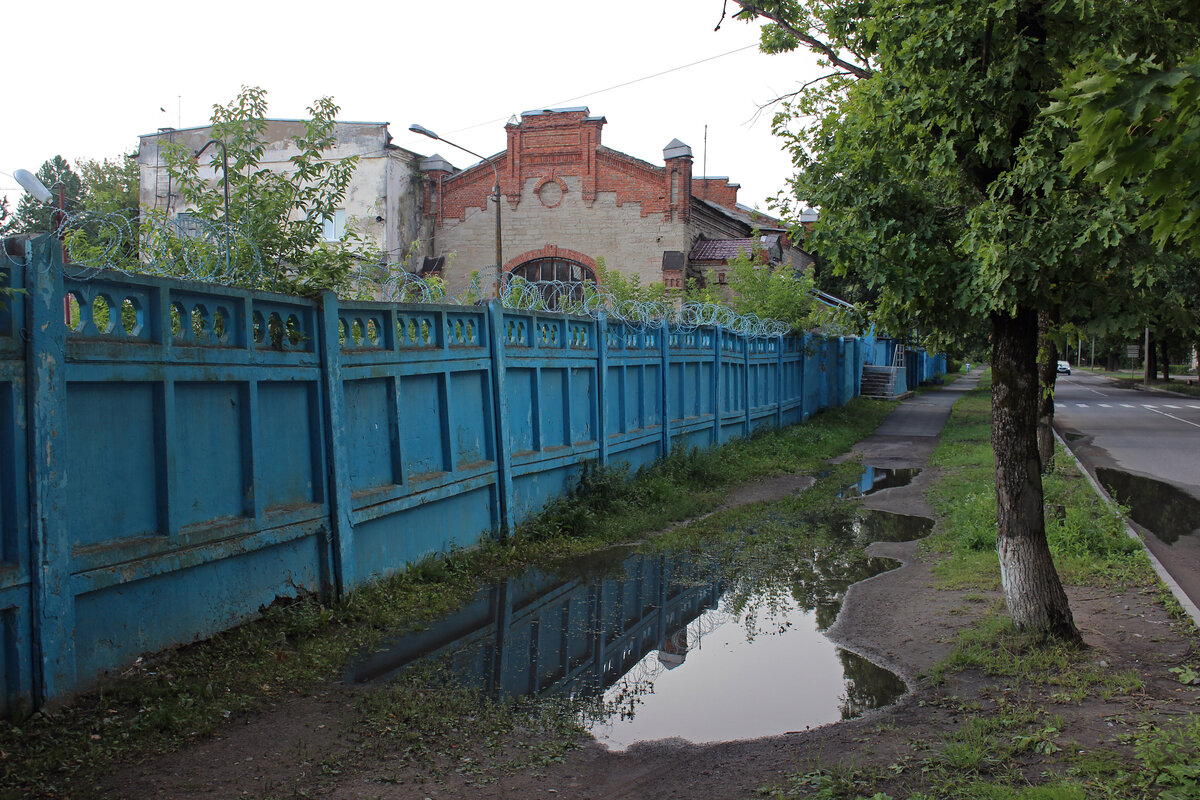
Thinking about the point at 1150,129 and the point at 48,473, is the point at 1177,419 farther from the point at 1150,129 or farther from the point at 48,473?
the point at 48,473

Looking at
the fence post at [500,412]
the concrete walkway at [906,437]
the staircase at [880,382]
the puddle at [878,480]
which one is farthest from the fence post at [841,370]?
the fence post at [500,412]

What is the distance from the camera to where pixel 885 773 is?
381cm

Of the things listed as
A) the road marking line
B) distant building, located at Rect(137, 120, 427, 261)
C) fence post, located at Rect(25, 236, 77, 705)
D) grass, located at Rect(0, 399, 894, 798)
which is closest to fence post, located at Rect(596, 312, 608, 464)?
grass, located at Rect(0, 399, 894, 798)

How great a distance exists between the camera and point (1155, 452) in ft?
54.9

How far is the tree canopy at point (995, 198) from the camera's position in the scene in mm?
4766

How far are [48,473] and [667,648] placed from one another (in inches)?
154

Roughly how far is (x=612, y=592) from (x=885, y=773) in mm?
3575

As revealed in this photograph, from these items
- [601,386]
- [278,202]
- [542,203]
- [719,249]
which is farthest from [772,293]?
[278,202]

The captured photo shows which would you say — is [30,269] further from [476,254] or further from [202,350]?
[476,254]

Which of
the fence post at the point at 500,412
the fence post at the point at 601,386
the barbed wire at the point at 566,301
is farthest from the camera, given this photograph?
the fence post at the point at 601,386

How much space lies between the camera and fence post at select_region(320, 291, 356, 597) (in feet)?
20.0

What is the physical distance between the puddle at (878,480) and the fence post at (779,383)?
14.2ft

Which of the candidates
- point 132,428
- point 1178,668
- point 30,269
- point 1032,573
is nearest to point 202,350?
point 132,428

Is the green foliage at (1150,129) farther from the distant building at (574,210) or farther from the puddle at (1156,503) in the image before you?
the distant building at (574,210)
